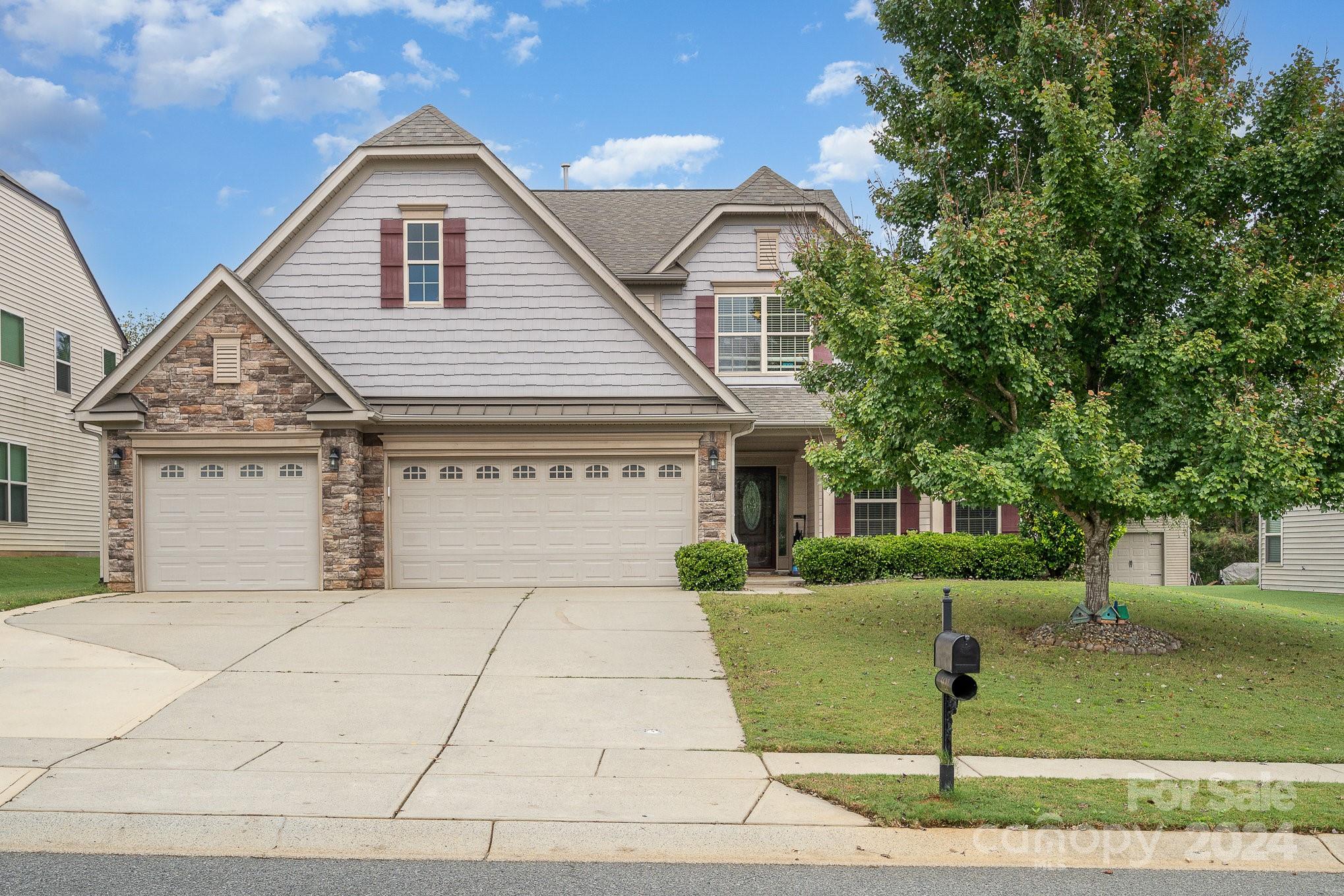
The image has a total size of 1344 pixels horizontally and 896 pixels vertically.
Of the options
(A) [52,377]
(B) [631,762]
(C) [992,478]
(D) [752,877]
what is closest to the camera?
(D) [752,877]

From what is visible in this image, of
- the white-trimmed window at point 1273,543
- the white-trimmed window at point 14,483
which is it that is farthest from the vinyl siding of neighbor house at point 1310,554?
the white-trimmed window at point 14,483

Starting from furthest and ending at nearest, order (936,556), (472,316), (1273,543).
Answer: (1273,543), (936,556), (472,316)

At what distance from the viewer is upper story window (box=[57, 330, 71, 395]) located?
2439 centimetres

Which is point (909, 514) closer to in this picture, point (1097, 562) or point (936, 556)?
point (936, 556)

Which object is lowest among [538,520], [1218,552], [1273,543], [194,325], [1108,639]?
[1218,552]

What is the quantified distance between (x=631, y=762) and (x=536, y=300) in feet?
36.5

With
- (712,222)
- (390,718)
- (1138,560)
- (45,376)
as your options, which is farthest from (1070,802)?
(45,376)

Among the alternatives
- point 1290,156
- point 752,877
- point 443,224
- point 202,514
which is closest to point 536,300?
point 443,224

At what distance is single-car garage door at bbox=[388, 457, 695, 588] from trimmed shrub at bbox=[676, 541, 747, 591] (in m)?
0.81

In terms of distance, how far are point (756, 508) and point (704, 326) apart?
13.1ft

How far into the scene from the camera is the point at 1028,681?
1030cm

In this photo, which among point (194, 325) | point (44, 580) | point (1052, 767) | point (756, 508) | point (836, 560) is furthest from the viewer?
point (756, 508)

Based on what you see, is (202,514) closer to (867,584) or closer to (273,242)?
(273,242)

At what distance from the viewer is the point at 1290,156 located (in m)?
11.0
